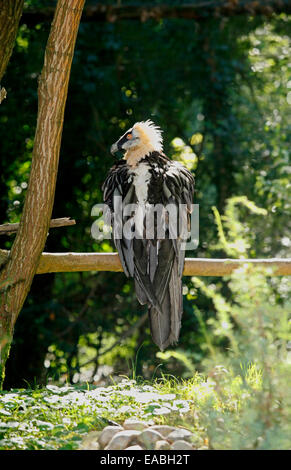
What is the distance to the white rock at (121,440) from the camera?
7.67 feet

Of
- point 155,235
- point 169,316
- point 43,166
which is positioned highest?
point 43,166

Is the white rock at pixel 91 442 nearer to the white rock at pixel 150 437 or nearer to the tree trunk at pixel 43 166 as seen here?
the white rock at pixel 150 437

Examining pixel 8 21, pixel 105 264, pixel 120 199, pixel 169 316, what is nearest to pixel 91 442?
pixel 169 316

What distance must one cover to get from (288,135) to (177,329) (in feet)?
9.90

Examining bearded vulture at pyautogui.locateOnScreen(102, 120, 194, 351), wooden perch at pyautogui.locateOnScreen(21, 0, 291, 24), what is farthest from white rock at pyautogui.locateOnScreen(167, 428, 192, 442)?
wooden perch at pyautogui.locateOnScreen(21, 0, 291, 24)

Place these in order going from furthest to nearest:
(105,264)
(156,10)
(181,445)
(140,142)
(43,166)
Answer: (156,10)
(140,142)
(105,264)
(43,166)
(181,445)

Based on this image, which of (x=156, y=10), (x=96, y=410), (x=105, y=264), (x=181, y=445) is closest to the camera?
(x=181, y=445)

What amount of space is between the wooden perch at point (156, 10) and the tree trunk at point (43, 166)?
85.4 inches

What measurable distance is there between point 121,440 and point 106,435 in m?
0.11

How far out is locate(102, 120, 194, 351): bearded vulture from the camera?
317 cm

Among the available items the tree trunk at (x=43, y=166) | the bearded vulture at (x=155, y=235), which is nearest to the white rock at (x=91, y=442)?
the bearded vulture at (x=155, y=235)

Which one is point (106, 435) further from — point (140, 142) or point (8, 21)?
point (8, 21)

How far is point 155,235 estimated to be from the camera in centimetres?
322

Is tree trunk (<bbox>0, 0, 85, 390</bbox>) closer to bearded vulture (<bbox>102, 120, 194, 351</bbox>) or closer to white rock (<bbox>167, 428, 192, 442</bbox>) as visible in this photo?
bearded vulture (<bbox>102, 120, 194, 351</bbox>)
